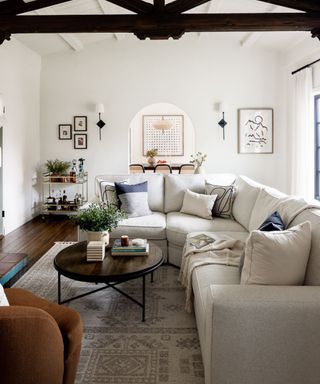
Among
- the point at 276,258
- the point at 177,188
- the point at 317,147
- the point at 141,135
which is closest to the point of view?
the point at 276,258

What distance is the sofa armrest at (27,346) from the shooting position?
1.29 meters

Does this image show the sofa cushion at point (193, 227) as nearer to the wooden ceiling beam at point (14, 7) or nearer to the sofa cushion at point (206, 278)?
the sofa cushion at point (206, 278)

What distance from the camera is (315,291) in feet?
5.65

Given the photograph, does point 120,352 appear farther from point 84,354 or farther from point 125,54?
point 125,54

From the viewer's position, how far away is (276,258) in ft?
5.98

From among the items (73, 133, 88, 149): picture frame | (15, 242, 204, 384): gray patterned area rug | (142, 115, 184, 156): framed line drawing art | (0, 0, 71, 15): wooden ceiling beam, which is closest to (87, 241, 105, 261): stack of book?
(15, 242, 204, 384): gray patterned area rug

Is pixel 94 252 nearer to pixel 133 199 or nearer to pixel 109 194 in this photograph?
pixel 133 199

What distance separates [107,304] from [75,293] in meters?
0.37

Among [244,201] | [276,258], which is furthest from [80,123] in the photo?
[276,258]

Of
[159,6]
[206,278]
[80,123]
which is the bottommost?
[206,278]

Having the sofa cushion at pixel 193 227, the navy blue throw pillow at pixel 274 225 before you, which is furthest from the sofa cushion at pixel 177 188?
the navy blue throw pillow at pixel 274 225

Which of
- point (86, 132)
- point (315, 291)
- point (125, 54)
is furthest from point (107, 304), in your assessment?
point (125, 54)

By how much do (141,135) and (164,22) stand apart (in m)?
5.92

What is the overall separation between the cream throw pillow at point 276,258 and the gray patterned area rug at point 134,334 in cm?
71
